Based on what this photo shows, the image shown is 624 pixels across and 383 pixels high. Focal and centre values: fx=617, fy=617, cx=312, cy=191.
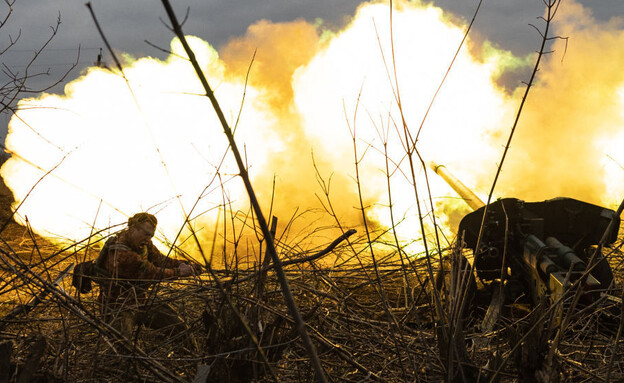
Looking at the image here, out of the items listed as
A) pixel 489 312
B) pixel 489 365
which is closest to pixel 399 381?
pixel 489 365

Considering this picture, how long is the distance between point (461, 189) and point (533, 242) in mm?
2602

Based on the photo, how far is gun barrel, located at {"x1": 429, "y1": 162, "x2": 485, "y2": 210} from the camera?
Answer: 709 centimetres

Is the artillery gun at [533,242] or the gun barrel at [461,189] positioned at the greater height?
the gun barrel at [461,189]

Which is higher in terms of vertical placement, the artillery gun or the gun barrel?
A: the gun barrel

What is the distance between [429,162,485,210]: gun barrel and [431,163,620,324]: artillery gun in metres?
0.94

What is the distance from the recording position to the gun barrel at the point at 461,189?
7094mm

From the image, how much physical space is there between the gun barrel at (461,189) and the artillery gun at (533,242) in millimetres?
938

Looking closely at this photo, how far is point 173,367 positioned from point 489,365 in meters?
1.46

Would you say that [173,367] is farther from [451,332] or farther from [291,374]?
[451,332]

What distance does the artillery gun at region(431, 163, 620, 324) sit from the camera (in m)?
5.18

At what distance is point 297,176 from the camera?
57.4 ft

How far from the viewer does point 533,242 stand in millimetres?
5387

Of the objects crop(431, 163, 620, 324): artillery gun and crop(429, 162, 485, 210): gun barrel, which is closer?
crop(431, 163, 620, 324): artillery gun

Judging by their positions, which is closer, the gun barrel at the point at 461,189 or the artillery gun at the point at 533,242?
the artillery gun at the point at 533,242
